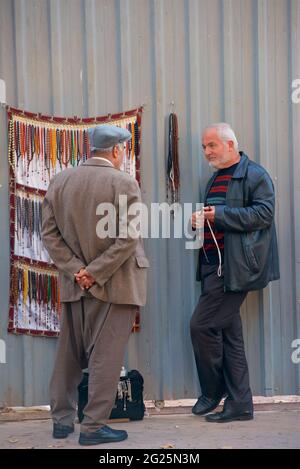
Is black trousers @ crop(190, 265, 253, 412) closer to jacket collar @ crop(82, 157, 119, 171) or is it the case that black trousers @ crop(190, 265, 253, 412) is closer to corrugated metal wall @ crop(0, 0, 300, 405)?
corrugated metal wall @ crop(0, 0, 300, 405)

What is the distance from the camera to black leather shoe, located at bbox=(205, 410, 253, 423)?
5.23 m

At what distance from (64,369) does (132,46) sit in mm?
2199

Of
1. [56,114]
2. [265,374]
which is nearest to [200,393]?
[265,374]

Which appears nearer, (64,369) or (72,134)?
(64,369)

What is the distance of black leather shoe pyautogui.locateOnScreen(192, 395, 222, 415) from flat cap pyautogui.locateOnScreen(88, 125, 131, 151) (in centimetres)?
182

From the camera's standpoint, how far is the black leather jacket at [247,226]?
5.06 meters

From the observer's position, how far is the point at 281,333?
559 cm

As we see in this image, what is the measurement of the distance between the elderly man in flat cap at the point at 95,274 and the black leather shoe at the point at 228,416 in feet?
2.34

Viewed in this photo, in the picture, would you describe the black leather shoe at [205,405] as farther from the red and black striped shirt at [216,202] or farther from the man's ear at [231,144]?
the man's ear at [231,144]

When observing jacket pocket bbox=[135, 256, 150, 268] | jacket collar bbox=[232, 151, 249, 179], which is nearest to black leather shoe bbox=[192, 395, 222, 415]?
jacket pocket bbox=[135, 256, 150, 268]

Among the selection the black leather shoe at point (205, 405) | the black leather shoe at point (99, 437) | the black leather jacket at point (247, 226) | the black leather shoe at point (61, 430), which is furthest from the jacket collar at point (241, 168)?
the black leather shoe at point (61, 430)

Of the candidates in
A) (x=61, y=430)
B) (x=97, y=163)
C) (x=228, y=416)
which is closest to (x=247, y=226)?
(x=97, y=163)

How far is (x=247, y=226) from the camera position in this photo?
5.06 m
